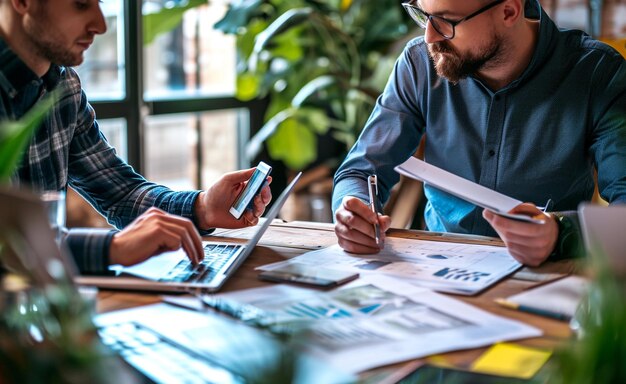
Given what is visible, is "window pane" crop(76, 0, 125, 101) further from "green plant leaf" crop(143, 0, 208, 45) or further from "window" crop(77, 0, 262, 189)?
"green plant leaf" crop(143, 0, 208, 45)

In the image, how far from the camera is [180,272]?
1319 mm

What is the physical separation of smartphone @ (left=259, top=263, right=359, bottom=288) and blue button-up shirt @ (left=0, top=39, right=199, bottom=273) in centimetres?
30

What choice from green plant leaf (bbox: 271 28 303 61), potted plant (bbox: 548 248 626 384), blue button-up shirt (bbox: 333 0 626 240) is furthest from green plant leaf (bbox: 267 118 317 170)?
potted plant (bbox: 548 248 626 384)

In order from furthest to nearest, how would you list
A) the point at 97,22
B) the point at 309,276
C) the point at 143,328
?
the point at 97,22, the point at 309,276, the point at 143,328

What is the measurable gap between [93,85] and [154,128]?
427mm

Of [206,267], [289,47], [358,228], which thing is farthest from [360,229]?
[289,47]

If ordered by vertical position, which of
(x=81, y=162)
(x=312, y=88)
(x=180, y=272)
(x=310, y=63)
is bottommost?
(x=180, y=272)

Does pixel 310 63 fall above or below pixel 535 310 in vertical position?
above

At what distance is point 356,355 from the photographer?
957 mm

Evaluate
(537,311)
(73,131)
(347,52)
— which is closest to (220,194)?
(73,131)

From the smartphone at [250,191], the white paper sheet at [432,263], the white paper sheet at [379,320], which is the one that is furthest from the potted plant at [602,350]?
the smartphone at [250,191]

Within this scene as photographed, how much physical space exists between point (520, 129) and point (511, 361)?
1061 mm

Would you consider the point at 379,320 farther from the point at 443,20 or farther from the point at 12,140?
the point at 443,20

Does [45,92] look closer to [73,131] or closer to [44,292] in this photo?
[73,131]
